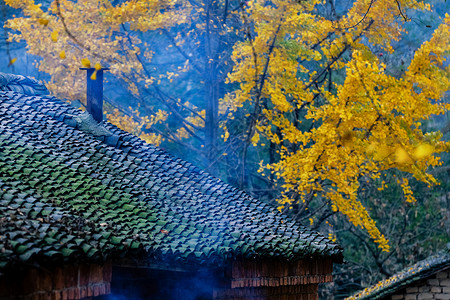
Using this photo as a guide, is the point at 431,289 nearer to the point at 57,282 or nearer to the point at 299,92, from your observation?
the point at 299,92

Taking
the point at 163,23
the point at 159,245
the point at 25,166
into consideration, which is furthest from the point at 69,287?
the point at 163,23

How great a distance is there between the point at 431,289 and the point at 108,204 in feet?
27.1

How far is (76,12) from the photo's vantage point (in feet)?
51.0

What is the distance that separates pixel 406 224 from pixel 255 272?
13.4 metres

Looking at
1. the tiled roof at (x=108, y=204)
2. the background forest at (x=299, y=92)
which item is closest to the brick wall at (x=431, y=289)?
the background forest at (x=299, y=92)

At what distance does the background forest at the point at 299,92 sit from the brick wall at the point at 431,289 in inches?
71.5

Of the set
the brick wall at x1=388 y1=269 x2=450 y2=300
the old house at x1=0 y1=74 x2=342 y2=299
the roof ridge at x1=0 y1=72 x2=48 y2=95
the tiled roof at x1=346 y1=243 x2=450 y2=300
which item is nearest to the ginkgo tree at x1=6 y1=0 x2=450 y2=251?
the roof ridge at x1=0 y1=72 x2=48 y2=95

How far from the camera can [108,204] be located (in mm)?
7777

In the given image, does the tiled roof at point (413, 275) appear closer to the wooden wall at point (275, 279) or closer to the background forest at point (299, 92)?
the background forest at point (299, 92)

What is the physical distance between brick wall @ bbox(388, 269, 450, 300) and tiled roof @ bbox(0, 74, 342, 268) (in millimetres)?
4211

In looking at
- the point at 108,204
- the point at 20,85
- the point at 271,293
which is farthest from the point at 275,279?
the point at 20,85

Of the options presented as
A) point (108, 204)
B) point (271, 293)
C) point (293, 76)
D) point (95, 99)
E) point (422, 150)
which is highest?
point (293, 76)

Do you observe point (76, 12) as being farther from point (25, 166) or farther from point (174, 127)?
point (25, 166)

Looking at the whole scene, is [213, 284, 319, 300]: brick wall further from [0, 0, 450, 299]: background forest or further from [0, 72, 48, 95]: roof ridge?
[0, 72, 48, 95]: roof ridge
